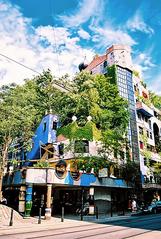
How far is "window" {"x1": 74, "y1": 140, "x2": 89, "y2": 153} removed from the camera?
28.7 metres

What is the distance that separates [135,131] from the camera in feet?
127

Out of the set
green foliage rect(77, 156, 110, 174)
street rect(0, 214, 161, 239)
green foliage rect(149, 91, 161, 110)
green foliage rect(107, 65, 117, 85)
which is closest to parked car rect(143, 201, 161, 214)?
green foliage rect(77, 156, 110, 174)

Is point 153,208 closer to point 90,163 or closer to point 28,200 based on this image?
point 90,163

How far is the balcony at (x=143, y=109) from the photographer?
4023cm

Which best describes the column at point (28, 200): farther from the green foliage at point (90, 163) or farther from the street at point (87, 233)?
the green foliage at point (90, 163)

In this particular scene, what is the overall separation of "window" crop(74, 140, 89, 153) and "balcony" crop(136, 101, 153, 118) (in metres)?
14.5

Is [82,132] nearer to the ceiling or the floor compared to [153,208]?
nearer to the ceiling

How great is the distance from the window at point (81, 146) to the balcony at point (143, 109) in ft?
47.5

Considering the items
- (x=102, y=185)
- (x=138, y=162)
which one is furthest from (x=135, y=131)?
(x=102, y=185)

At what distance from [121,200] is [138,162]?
6296 millimetres

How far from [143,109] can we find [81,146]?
52.8ft

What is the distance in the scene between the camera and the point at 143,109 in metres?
40.5

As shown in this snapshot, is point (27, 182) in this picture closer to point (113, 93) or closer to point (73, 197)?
point (73, 197)

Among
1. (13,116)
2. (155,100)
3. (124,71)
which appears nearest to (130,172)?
(13,116)
